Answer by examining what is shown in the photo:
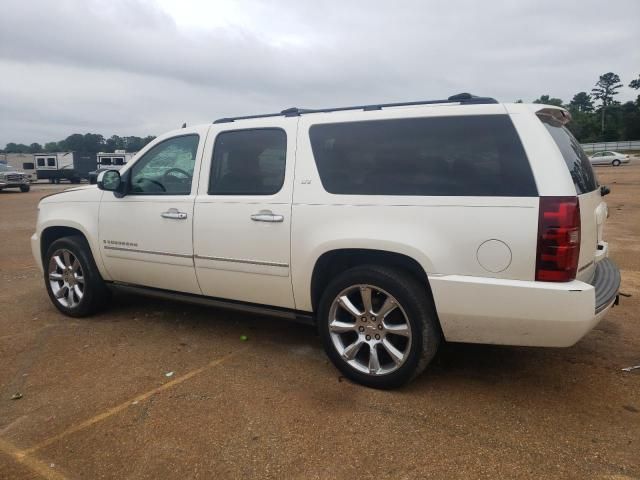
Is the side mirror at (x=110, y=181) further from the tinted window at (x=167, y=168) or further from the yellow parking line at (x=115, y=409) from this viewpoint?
the yellow parking line at (x=115, y=409)

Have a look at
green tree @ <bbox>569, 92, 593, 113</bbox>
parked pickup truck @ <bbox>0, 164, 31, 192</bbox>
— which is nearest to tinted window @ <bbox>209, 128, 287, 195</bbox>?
parked pickup truck @ <bbox>0, 164, 31, 192</bbox>

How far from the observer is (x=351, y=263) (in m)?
3.68

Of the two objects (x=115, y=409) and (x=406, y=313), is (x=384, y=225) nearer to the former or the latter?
(x=406, y=313)

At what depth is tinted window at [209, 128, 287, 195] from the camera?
3.87m

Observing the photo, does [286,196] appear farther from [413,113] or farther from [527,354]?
[527,354]

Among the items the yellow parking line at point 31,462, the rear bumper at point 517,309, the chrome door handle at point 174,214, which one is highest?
the chrome door handle at point 174,214

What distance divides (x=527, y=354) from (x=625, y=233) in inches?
281

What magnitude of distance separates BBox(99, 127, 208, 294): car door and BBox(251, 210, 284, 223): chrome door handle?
0.67 meters

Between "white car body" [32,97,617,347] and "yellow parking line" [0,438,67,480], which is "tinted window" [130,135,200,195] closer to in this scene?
"white car body" [32,97,617,347]

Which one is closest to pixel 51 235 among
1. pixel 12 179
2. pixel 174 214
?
pixel 174 214

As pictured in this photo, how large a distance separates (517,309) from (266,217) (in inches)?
71.1

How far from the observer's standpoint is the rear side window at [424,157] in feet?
9.97

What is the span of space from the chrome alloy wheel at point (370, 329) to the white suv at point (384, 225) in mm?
11

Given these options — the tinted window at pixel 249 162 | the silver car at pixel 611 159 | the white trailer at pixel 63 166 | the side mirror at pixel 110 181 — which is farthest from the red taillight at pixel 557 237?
the silver car at pixel 611 159
